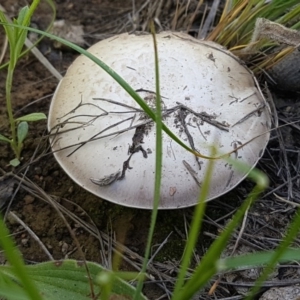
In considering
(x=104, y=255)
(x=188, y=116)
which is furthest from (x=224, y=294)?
(x=188, y=116)

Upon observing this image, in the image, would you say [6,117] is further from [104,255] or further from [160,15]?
[160,15]

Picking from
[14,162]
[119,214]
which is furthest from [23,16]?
[119,214]

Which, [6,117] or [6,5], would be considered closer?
[6,117]

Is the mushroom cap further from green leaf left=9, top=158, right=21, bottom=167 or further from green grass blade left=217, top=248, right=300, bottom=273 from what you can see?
green grass blade left=217, top=248, right=300, bottom=273

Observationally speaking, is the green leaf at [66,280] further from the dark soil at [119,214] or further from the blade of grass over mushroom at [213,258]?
the blade of grass over mushroom at [213,258]

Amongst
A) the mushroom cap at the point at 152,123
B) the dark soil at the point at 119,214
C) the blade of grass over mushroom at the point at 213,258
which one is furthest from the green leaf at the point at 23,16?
the blade of grass over mushroom at the point at 213,258

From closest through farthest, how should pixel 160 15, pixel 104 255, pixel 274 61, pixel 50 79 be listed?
pixel 104 255 < pixel 274 61 < pixel 50 79 < pixel 160 15
